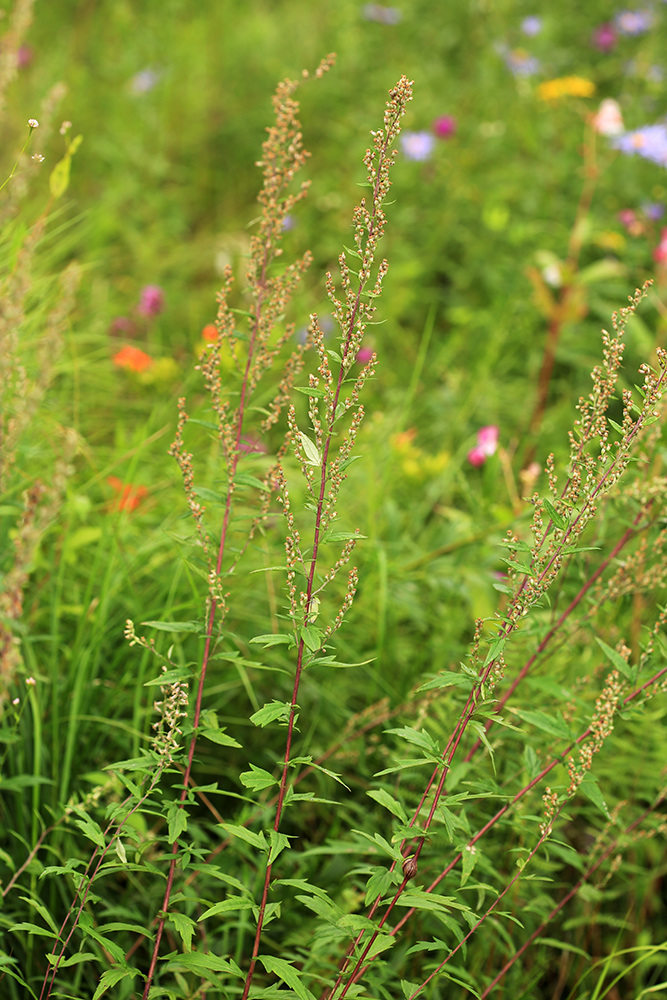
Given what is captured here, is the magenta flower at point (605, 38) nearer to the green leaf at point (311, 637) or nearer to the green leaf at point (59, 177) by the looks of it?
the green leaf at point (59, 177)

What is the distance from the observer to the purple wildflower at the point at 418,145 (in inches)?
170

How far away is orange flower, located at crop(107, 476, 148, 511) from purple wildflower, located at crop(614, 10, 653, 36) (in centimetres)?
452

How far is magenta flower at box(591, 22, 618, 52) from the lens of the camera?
17.3 ft

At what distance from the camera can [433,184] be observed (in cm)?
444

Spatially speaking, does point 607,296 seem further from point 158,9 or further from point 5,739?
point 5,739

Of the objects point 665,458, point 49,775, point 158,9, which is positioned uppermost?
point 158,9

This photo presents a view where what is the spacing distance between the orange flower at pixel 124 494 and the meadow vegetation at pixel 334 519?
42 mm

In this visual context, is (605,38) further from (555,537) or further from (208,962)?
(208,962)

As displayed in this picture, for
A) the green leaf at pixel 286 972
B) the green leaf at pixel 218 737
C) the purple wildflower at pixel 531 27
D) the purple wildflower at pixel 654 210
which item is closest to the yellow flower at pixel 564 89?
the purple wildflower at pixel 531 27

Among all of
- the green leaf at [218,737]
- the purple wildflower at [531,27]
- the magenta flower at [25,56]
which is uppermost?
the purple wildflower at [531,27]

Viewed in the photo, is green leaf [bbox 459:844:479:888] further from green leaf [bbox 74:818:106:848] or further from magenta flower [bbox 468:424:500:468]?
magenta flower [bbox 468:424:500:468]

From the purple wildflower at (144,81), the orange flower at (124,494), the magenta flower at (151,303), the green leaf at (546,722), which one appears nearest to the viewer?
the green leaf at (546,722)

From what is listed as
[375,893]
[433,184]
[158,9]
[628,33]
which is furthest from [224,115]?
[375,893]

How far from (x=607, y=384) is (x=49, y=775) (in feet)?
4.60
